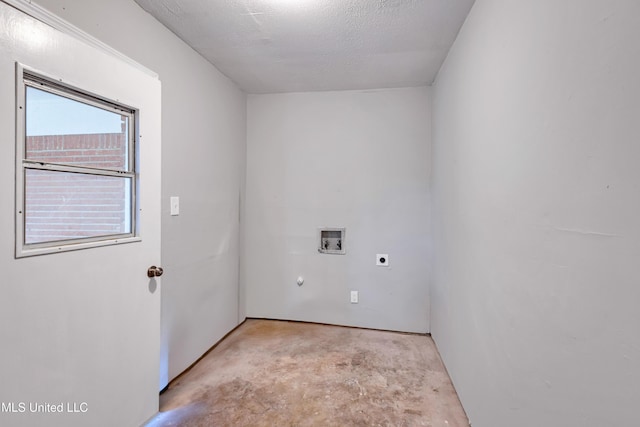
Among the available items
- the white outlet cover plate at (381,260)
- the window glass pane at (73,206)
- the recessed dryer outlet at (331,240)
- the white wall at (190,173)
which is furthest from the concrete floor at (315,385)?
the window glass pane at (73,206)

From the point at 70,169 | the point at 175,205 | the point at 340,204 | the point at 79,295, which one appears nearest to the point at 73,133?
the point at 70,169

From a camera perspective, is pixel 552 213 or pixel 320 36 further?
pixel 320 36

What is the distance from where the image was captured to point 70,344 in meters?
1.26

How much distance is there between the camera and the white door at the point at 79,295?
105 cm

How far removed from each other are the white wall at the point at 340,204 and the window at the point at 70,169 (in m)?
1.73

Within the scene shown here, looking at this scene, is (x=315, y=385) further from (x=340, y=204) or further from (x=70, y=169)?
(x=70, y=169)

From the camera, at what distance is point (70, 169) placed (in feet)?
4.26

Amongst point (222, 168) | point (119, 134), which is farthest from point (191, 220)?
point (119, 134)

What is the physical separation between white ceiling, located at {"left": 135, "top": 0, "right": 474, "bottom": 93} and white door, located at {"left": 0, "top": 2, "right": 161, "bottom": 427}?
0.56 m

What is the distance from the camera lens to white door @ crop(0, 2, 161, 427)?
1048 mm

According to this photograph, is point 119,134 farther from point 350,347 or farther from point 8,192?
point 350,347

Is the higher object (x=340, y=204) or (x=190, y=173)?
(x=190, y=173)

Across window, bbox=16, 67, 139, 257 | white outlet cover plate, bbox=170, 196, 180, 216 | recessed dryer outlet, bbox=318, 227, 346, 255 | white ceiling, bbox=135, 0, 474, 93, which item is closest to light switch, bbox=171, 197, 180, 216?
white outlet cover plate, bbox=170, 196, 180, 216

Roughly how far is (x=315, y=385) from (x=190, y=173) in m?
1.67
